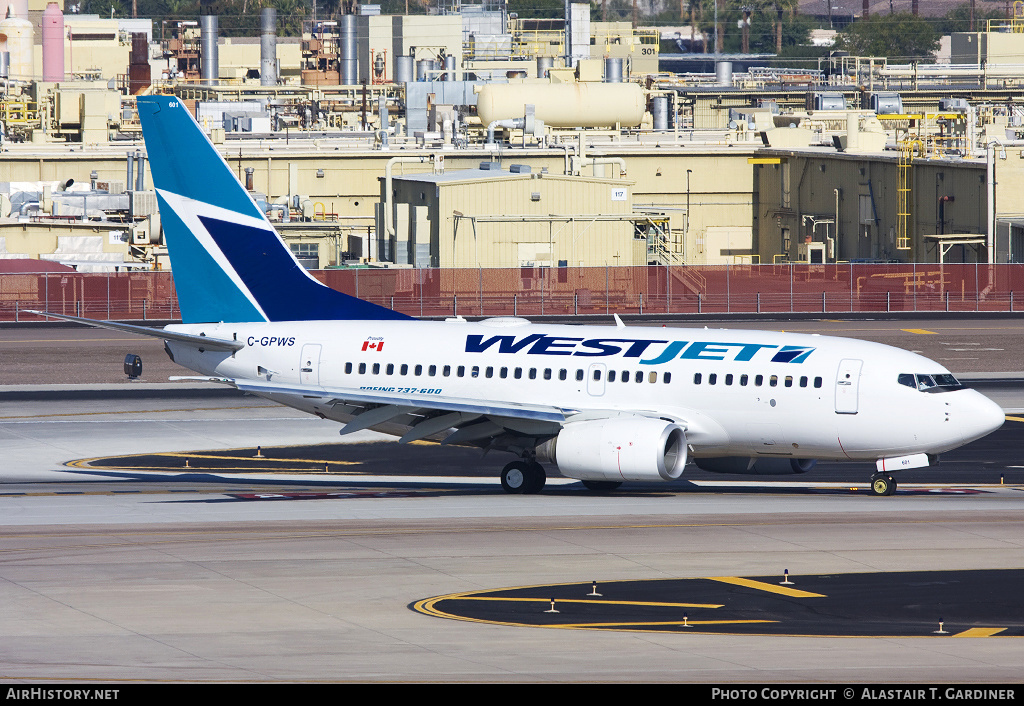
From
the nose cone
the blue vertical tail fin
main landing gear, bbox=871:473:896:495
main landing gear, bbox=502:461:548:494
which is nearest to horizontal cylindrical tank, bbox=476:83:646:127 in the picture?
the blue vertical tail fin

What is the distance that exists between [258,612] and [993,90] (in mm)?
141998

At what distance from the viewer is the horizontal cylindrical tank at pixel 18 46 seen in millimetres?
173125

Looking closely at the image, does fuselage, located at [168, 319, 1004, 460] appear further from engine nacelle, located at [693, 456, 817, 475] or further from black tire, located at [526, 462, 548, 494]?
black tire, located at [526, 462, 548, 494]

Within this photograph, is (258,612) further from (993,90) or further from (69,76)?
(69,76)

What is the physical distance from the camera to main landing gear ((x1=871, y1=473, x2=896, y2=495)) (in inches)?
1484

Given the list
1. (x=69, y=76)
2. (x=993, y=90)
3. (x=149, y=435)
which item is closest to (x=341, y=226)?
(x=149, y=435)

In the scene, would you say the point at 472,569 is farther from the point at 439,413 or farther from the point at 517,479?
the point at 439,413

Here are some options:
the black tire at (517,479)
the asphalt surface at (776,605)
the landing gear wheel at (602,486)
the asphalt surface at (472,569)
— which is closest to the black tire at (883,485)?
the asphalt surface at (472,569)

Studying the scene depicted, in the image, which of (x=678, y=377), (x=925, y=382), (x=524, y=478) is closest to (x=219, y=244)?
(x=524, y=478)

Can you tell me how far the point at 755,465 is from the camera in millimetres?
38625

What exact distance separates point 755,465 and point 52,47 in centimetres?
14273

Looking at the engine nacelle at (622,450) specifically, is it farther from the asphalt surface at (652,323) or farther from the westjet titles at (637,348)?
the asphalt surface at (652,323)

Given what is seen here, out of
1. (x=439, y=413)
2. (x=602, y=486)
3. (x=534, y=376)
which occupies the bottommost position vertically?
(x=602, y=486)

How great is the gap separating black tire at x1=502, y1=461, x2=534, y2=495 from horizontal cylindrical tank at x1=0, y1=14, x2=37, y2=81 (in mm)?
148165
